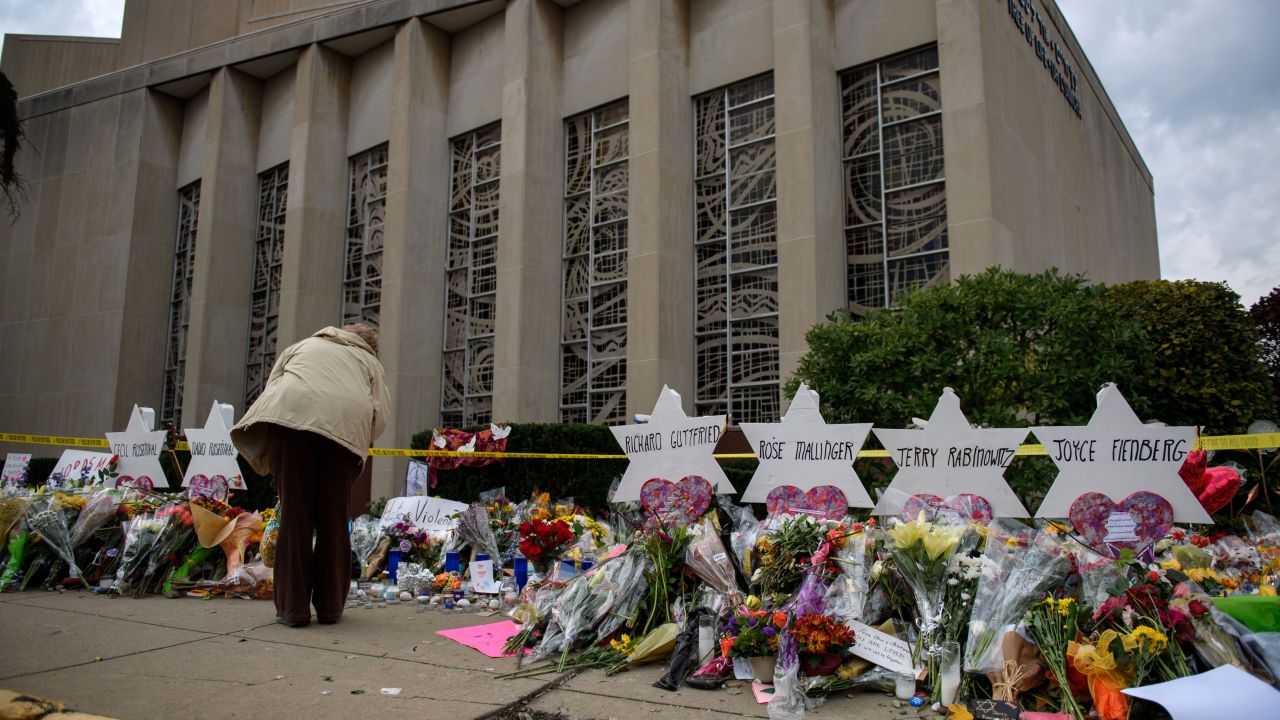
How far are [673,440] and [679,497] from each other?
0.40m

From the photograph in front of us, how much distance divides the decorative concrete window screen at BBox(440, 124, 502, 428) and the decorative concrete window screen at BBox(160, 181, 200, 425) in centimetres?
837

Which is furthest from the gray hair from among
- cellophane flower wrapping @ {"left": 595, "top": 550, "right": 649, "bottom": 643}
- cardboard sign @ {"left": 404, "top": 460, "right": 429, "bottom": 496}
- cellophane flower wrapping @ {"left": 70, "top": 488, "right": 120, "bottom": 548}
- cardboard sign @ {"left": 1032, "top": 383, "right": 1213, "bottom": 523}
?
cardboard sign @ {"left": 404, "top": 460, "right": 429, "bottom": 496}

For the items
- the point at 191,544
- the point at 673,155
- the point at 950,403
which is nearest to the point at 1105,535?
the point at 950,403

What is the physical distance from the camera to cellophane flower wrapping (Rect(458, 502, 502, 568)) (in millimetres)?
6918

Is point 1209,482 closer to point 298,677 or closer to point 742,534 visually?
point 742,534

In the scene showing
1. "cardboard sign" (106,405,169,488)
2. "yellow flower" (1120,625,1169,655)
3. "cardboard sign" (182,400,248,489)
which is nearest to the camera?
"yellow flower" (1120,625,1169,655)

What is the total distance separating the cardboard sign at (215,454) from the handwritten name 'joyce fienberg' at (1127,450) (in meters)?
7.50

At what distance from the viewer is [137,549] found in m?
6.73

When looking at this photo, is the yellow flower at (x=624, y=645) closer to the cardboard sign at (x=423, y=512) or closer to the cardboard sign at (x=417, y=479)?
the cardboard sign at (x=423, y=512)

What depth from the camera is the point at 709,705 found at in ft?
11.9

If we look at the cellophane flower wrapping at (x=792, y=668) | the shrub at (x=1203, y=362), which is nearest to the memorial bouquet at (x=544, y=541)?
the cellophane flower wrapping at (x=792, y=668)

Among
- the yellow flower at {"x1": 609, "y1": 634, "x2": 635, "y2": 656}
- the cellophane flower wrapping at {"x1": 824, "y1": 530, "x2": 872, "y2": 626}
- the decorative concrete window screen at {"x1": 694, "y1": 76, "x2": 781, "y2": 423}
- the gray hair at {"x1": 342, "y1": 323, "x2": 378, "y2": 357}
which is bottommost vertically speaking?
the yellow flower at {"x1": 609, "y1": 634, "x2": 635, "y2": 656}

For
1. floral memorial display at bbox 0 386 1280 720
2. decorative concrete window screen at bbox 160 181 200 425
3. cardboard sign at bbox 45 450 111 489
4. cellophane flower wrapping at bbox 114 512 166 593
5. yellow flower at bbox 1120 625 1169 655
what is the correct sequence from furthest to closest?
decorative concrete window screen at bbox 160 181 200 425
cardboard sign at bbox 45 450 111 489
cellophane flower wrapping at bbox 114 512 166 593
floral memorial display at bbox 0 386 1280 720
yellow flower at bbox 1120 625 1169 655

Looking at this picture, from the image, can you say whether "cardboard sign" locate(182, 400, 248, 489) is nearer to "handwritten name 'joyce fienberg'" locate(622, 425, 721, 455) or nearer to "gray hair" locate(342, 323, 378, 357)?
"gray hair" locate(342, 323, 378, 357)
